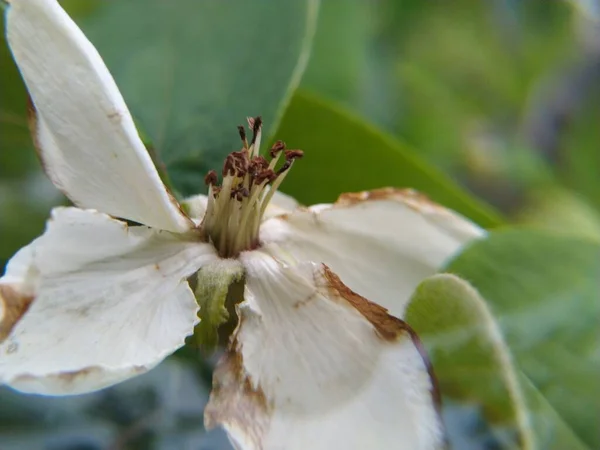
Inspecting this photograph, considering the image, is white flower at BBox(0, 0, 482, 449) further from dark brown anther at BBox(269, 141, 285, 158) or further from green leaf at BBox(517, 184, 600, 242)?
green leaf at BBox(517, 184, 600, 242)

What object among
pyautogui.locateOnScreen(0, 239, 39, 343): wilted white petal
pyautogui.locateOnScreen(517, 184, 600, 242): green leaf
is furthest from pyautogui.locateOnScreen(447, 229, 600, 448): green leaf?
pyautogui.locateOnScreen(517, 184, 600, 242): green leaf

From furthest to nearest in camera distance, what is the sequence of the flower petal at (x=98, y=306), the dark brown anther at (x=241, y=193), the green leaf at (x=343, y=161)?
the green leaf at (x=343, y=161)
the dark brown anther at (x=241, y=193)
the flower petal at (x=98, y=306)

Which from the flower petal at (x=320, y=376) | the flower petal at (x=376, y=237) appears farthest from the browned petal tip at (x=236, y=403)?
the flower petal at (x=376, y=237)

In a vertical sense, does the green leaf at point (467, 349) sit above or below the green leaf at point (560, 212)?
above

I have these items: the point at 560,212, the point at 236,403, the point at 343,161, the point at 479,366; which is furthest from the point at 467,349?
the point at 560,212

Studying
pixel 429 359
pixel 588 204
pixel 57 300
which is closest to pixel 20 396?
pixel 57 300

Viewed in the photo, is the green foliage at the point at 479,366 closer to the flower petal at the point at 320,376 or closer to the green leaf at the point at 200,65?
the flower petal at the point at 320,376
